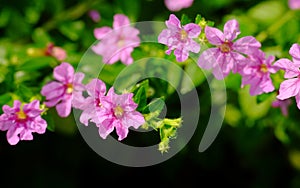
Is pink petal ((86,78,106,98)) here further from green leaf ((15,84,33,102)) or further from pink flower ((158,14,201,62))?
green leaf ((15,84,33,102))

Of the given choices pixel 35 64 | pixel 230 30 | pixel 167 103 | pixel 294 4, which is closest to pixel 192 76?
pixel 167 103

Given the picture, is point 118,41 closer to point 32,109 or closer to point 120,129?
point 32,109

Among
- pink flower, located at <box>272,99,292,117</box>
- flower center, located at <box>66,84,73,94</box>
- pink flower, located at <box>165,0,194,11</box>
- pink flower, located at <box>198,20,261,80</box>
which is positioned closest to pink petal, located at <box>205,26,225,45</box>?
pink flower, located at <box>198,20,261,80</box>

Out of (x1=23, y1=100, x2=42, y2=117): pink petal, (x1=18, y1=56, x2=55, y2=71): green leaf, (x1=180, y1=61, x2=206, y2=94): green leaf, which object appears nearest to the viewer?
(x1=23, y1=100, x2=42, y2=117): pink petal

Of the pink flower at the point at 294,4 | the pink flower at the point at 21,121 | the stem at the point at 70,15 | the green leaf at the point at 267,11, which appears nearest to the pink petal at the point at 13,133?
the pink flower at the point at 21,121

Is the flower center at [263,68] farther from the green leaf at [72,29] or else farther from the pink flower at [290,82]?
the green leaf at [72,29]
